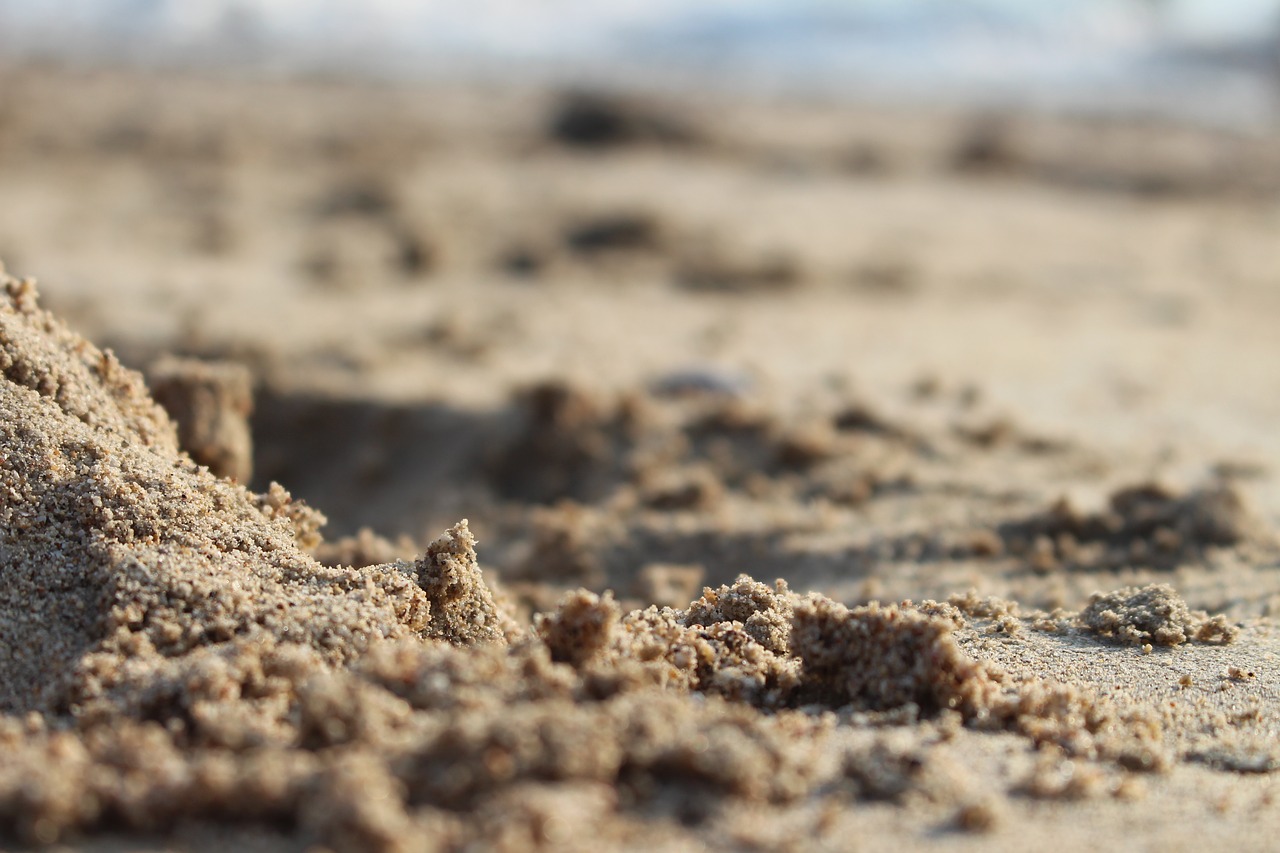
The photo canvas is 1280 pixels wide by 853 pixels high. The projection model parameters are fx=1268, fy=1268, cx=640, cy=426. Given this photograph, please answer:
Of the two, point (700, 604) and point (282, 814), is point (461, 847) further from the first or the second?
point (700, 604)

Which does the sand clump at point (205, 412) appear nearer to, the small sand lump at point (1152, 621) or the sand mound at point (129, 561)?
the sand mound at point (129, 561)

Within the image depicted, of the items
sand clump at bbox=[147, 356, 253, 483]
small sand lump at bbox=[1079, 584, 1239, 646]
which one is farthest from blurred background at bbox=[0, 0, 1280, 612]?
small sand lump at bbox=[1079, 584, 1239, 646]

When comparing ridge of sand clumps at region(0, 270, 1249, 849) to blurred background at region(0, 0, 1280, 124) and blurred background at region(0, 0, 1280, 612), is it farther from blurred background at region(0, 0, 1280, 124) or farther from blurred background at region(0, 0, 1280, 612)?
blurred background at region(0, 0, 1280, 124)

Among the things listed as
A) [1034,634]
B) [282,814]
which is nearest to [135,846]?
[282,814]

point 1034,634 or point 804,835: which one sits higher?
point 1034,634

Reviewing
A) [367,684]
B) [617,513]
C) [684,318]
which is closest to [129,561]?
[367,684]

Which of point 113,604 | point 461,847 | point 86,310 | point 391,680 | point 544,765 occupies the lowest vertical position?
point 461,847
